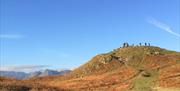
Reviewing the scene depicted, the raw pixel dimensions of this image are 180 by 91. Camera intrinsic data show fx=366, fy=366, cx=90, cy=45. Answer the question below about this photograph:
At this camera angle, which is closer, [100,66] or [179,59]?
[179,59]

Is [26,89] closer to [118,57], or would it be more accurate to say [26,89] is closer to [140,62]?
[140,62]

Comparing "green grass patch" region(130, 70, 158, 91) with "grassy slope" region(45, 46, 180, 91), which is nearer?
"green grass patch" region(130, 70, 158, 91)

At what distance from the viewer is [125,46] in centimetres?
19000

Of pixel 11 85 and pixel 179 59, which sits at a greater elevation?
pixel 179 59

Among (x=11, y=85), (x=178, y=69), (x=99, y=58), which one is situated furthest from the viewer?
(x=99, y=58)

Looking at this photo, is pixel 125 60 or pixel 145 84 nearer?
pixel 145 84

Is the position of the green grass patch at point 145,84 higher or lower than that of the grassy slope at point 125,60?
lower

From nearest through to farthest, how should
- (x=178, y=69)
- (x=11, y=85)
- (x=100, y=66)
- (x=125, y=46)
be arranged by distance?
(x=11, y=85), (x=178, y=69), (x=100, y=66), (x=125, y=46)

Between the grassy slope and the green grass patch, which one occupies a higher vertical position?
the grassy slope

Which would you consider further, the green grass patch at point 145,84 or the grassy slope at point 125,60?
the grassy slope at point 125,60

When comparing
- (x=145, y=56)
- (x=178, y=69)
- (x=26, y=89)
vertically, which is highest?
(x=145, y=56)

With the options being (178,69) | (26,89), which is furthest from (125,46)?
(26,89)

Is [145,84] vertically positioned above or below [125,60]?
below

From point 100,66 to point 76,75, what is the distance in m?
12.4
